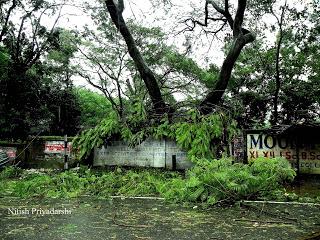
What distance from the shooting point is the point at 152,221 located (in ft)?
18.3

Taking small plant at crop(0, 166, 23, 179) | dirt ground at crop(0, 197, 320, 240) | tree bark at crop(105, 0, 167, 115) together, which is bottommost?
dirt ground at crop(0, 197, 320, 240)

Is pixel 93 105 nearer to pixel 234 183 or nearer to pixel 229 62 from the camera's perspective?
pixel 229 62

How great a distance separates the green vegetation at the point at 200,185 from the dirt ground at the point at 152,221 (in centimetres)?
40

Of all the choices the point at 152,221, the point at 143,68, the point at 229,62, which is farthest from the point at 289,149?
the point at 152,221

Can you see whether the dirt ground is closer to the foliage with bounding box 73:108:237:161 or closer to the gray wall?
the foliage with bounding box 73:108:237:161

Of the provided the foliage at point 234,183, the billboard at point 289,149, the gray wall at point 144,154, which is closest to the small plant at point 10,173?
the gray wall at point 144,154

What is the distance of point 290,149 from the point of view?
43.6ft

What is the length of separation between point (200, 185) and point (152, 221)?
1.87m

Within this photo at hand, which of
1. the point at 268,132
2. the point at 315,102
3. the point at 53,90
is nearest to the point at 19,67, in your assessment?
the point at 53,90

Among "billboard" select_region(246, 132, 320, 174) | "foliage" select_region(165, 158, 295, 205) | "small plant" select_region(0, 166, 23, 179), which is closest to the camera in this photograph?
"foliage" select_region(165, 158, 295, 205)

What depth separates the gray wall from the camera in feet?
41.7

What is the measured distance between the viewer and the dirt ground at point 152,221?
4723 mm

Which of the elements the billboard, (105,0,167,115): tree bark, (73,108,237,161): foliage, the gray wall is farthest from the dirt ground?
(105,0,167,115): tree bark

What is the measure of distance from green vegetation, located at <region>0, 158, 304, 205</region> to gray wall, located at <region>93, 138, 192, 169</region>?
11.1 ft
